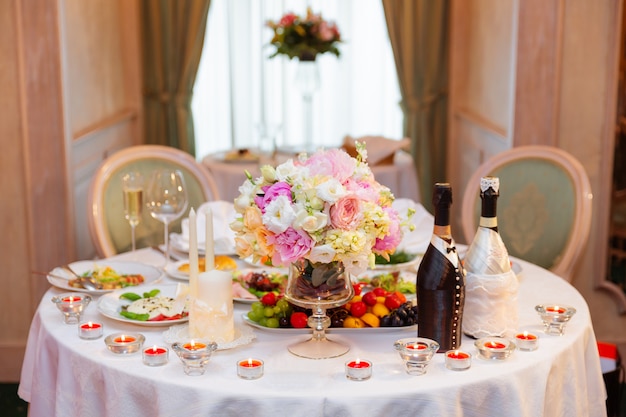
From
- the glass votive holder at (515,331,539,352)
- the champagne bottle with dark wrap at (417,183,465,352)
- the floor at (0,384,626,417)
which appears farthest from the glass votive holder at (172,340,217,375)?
the floor at (0,384,626,417)

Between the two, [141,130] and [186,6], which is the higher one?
[186,6]

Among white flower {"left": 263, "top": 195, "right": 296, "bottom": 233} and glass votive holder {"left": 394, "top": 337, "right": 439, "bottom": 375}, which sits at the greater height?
white flower {"left": 263, "top": 195, "right": 296, "bottom": 233}

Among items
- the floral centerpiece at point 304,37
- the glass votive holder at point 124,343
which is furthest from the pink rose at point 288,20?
the glass votive holder at point 124,343

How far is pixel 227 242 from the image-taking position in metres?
2.88

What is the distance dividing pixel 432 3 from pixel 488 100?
4.00 feet

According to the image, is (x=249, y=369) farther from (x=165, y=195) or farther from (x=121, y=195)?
(x=121, y=195)

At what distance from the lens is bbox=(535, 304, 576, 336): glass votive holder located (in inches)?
83.9

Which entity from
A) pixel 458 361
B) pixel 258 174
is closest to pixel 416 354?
pixel 458 361

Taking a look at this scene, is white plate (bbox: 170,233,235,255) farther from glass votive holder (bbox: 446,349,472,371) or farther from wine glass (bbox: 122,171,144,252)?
glass votive holder (bbox: 446,349,472,371)

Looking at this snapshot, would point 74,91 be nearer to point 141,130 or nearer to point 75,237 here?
point 75,237

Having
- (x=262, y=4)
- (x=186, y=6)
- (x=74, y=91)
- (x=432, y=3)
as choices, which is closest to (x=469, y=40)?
(x=432, y=3)

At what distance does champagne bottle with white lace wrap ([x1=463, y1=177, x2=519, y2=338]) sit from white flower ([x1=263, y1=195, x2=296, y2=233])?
0.47 meters

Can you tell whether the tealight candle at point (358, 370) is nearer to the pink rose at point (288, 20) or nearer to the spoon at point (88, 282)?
the spoon at point (88, 282)

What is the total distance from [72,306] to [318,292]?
2.14ft
